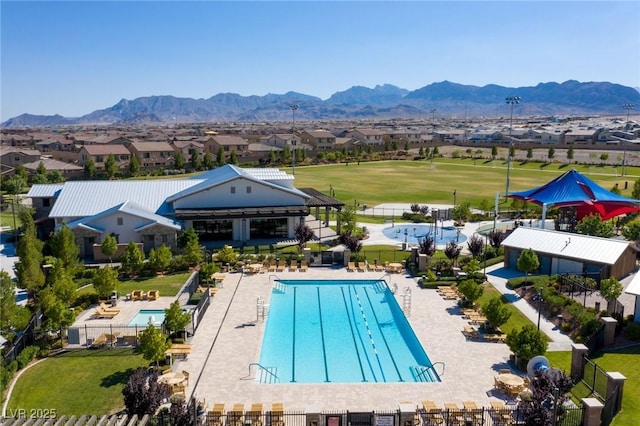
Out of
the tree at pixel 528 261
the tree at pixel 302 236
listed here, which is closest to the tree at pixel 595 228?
the tree at pixel 528 261

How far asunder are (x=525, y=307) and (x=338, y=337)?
11.1 metres

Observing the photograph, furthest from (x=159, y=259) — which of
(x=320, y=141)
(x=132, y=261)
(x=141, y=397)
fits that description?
(x=320, y=141)

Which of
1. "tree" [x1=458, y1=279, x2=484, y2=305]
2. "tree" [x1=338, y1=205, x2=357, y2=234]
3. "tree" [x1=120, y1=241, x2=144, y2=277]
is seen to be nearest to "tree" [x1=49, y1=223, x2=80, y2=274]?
"tree" [x1=120, y1=241, x2=144, y2=277]

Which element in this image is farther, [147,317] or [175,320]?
[147,317]

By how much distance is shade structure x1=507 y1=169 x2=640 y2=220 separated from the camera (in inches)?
1827

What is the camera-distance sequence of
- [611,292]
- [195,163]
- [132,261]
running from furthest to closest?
1. [195,163]
2. [132,261]
3. [611,292]

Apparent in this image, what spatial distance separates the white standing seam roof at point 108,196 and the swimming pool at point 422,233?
62.4 feet

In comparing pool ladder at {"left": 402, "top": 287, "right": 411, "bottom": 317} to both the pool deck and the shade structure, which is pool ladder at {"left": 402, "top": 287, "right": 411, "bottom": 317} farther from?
the shade structure

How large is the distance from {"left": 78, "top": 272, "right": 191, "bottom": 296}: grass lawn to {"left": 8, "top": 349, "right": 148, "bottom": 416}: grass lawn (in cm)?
882

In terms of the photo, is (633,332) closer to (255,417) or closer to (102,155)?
(255,417)

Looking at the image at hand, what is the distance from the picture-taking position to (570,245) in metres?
35.0

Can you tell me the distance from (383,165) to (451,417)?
97.0m

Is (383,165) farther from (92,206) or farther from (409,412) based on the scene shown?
(409,412)

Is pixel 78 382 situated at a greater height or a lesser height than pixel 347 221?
lesser
